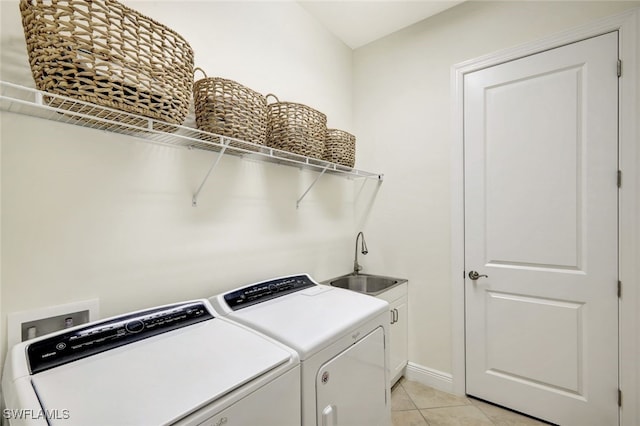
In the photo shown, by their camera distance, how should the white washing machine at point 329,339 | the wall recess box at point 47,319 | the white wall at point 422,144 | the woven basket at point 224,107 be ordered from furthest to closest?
the white wall at point 422,144
the woven basket at point 224,107
the white washing machine at point 329,339
the wall recess box at point 47,319

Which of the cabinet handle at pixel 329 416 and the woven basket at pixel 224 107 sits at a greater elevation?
the woven basket at pixel 224 107

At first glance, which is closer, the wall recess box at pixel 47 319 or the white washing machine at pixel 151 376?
the white washing machine at pixel 151 376

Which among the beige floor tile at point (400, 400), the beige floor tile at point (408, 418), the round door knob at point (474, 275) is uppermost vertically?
the round door knob at point (474, 275)

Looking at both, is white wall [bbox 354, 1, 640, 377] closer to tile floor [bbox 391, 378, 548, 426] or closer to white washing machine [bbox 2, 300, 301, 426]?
tile floor [bbox 391, 378, 548, 426]

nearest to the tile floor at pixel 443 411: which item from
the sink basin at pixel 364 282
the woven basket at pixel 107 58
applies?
the sink basin at pixel 364 282

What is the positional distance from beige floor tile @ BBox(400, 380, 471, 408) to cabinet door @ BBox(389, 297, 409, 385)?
136 mm

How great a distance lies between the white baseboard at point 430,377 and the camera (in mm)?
2178

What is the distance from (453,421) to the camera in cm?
188

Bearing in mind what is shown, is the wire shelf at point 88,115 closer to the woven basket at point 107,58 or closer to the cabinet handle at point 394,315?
the woven basket at point 107,58

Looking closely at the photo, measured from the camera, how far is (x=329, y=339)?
3.68ft

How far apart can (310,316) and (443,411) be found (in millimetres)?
1466

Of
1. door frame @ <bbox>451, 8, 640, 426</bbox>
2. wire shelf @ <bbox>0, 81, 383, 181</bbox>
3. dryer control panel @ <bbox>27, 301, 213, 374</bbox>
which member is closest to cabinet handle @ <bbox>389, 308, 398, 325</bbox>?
door frame @ <bbox>451, 8, 640, 426</bbox>

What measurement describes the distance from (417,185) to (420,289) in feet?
2.83

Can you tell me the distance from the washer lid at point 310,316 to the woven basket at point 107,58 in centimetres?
89
